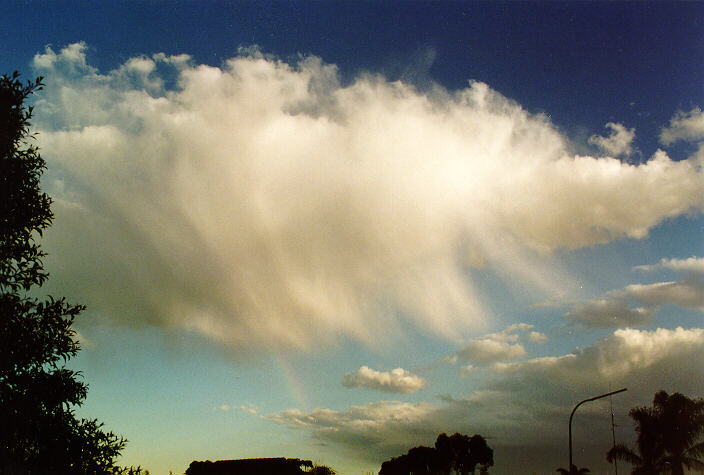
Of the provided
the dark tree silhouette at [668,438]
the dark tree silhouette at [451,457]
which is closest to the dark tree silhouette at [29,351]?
the dark tree silhouette at [668,438]

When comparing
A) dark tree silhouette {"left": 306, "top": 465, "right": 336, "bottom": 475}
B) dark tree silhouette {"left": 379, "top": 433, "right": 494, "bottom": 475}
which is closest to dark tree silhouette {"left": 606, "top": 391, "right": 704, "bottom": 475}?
dark tree silhouette {"left": 306, "top": 465, "right": 336, "bottom": 475}

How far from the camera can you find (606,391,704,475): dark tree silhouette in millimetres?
50812

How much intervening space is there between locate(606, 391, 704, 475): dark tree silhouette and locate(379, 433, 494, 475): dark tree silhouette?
42.6 meters

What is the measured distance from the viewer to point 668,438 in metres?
51.6

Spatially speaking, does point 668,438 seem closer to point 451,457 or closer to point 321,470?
point 321,470

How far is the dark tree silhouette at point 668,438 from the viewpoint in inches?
2000

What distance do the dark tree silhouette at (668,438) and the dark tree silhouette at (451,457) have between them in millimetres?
42560

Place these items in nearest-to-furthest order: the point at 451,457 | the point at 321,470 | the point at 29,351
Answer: the point at 29,351, the point at 321,470, the point at 451,457

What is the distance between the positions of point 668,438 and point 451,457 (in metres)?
52.7

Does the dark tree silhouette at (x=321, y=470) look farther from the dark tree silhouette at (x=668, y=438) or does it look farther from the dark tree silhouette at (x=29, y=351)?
the dark tree silhouette at (x=29, y=351)

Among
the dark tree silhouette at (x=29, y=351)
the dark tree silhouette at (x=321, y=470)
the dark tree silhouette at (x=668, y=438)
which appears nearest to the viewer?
the dark tree silhouette at (x=29, y=351)

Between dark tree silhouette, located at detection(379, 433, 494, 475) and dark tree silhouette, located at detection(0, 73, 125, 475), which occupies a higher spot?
dark tree silhouette, located at detection(0, 73, 125, 475)

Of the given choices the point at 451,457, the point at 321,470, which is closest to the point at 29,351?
the point at 321,470

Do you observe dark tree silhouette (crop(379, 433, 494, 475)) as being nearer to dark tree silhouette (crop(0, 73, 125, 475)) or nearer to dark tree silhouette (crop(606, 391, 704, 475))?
dark tree silhouette (crop(606, 391, 704, 475))
